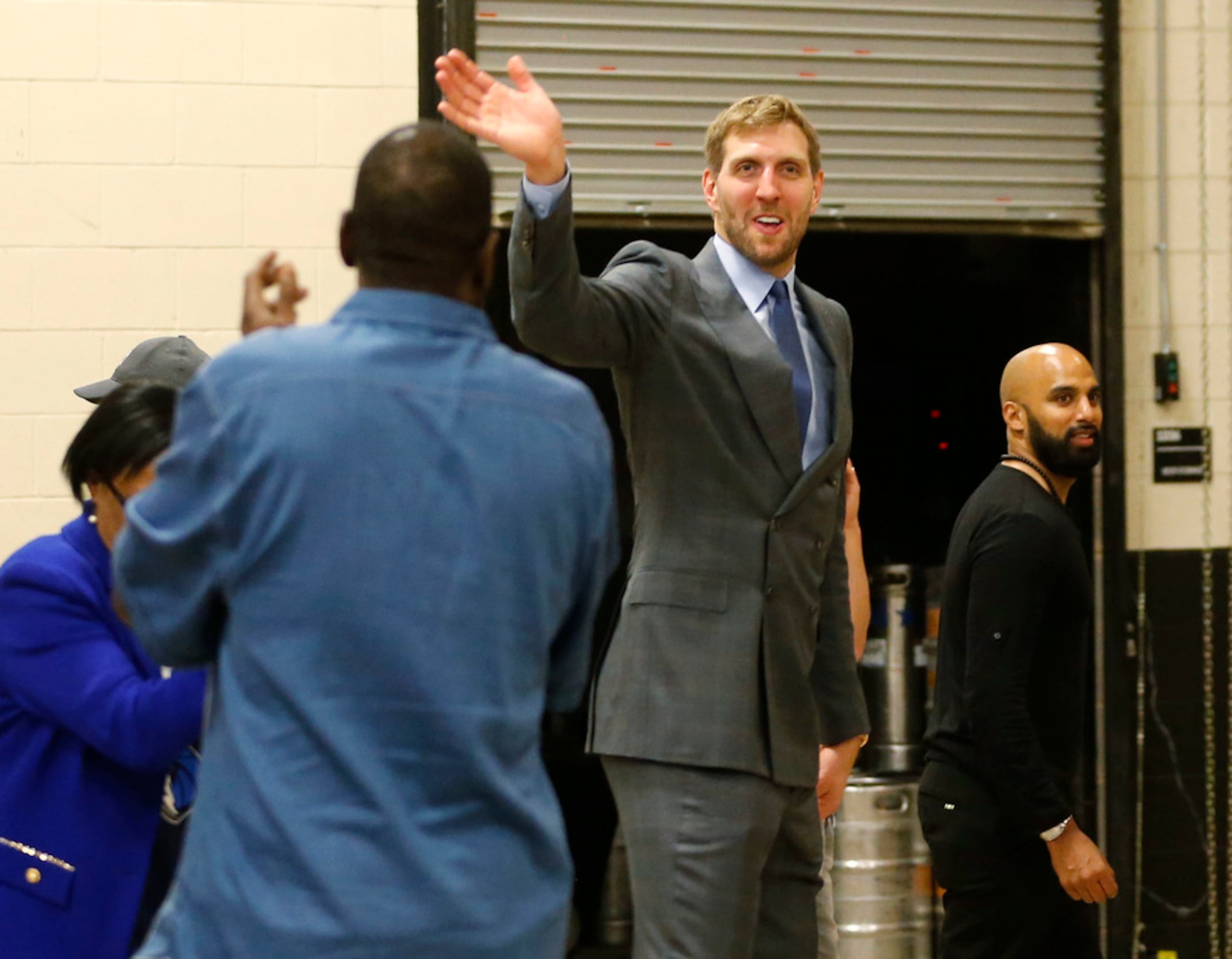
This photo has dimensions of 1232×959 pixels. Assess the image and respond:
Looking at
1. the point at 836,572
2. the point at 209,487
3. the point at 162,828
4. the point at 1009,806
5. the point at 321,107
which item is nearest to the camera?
the point at 209,487

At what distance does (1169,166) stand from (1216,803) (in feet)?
6.04

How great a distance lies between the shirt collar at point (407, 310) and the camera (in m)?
1.52

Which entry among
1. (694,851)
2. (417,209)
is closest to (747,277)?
(694,851)

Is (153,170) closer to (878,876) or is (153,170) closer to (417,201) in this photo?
(878,876)

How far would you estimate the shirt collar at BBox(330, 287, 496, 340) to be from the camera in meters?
1.52

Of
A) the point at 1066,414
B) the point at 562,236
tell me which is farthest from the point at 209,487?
the point at 1066,414

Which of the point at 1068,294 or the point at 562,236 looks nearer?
the point at 562,236

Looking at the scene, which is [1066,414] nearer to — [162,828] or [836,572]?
[836,572]

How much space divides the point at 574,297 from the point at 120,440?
2.05 feet

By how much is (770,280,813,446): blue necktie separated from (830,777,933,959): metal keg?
7.04 ft

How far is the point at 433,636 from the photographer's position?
1.45m

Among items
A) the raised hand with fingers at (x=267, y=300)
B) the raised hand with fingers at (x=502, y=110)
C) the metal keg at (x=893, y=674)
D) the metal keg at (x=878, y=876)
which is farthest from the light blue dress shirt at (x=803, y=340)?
the metal keg at (x=893, y=674)

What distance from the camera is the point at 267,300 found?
65.5 inches

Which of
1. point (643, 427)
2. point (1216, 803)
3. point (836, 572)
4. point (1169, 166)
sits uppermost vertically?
point (1169, 166)
